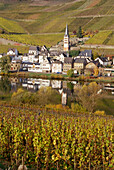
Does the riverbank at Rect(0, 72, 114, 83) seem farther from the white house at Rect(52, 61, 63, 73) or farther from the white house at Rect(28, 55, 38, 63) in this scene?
the white house at Rect(28, 55, 38, 63)

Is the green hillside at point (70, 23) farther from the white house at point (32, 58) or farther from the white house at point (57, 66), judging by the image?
the white house at point (57, 66)

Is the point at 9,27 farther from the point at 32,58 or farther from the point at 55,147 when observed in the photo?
the point at 55,147

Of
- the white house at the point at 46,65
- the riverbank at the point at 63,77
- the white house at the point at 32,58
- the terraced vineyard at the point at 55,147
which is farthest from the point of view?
the white house at the point at 32,58

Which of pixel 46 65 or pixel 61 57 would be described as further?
pixel 61 57

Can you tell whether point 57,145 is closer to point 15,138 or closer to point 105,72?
point 15,138

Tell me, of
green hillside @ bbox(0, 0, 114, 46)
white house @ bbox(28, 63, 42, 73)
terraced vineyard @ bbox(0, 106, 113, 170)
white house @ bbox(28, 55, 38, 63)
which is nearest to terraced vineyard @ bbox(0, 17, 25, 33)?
green hillside @ bbox(0, 0, 114, 46)

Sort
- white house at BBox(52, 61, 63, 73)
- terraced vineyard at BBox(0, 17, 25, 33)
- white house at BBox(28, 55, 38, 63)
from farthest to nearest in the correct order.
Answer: terraced vineyard at BBox(0, 17, 25, 33), white house at BBox(28, 55, 38, 63), white house at BBox(52, 61, 63, 73)

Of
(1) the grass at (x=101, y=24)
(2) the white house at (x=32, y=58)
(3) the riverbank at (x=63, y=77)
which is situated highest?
(1) the grass at (x=101, y=24)

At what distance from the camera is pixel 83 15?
115m

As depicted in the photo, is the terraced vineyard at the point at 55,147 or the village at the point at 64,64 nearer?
the terraced vineyard at the point at 55,147

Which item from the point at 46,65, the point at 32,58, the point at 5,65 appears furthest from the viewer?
the point at 32,58

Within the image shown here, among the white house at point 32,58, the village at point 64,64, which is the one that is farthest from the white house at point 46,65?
the white house at point 32,58

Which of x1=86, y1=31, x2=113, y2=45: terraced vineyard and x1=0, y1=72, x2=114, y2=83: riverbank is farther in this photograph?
x1=86, y1=31, x2=113, y2=45: terraced vineyard

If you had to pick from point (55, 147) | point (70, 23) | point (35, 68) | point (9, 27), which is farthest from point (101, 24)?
point (55, 147)
